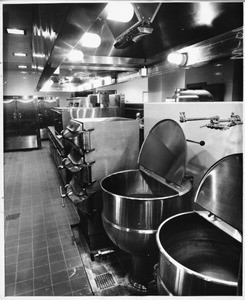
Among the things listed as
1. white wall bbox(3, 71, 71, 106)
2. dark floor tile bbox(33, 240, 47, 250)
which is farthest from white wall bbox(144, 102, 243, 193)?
white wall bbox(3, 71, 71, 106)

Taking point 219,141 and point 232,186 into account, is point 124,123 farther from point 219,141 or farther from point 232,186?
point 232,186

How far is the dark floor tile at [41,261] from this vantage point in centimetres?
273

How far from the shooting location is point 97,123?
2.64 meters

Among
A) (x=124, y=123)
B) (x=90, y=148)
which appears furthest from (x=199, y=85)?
(x=90, y=148)

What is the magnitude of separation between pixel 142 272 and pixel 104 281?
0.45 metres

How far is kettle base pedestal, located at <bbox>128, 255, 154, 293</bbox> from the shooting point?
222cm

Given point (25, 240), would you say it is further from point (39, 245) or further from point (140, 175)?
point (140, 175)

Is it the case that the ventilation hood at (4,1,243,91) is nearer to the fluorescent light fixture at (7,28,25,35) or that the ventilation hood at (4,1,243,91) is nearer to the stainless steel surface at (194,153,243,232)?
the stainless steel surface at (194,153,243,232)

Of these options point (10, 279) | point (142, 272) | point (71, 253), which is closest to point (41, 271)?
point (10, 279)

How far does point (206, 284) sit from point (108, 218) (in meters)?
1.08

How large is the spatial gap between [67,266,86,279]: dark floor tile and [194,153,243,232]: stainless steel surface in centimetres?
176

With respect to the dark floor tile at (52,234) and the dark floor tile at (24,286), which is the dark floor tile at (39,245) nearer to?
the dark floor tile at (52,234)

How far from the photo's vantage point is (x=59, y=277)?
2508 millimetres

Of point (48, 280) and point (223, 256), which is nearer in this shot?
point (223, 256)
